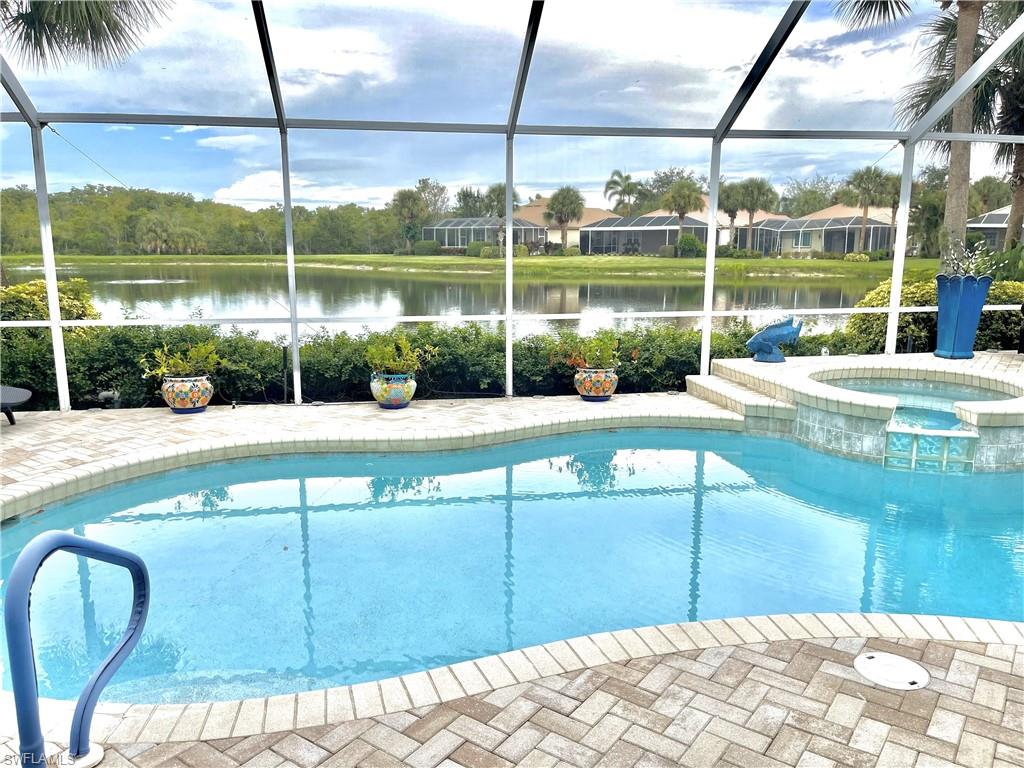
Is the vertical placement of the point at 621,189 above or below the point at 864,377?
above

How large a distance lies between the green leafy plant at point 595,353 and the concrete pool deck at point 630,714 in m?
5.13

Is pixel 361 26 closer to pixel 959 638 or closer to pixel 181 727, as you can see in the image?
pixel 181 727

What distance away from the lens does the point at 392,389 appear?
25.1 ft

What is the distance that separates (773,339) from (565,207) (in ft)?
9.66

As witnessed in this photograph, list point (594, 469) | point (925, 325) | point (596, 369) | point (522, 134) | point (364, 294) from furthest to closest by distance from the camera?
point (925, 325), point (364, 294), point (596, 369), point (522, 134), point (594, 469)

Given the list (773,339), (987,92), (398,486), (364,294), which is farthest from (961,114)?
(398,486)

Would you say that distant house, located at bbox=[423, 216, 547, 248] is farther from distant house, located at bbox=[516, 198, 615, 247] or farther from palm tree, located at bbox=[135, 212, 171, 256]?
palm tree, located at bbox=[135, 212, 171, 256]

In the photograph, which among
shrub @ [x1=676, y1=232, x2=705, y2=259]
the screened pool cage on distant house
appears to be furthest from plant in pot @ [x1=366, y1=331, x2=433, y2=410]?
shrub @ [x1=676, y1=232, x2=705, y2=259]

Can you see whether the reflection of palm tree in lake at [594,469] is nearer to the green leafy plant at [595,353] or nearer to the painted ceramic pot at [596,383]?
the painted ceramic pot at [596,383]

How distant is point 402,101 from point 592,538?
15.6 ft

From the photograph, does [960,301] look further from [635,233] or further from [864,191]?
[635,233]

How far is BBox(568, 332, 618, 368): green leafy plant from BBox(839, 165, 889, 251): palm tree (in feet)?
13.1

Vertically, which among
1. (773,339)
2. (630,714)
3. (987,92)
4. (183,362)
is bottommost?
(630,714)

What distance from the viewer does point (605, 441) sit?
715 cm
